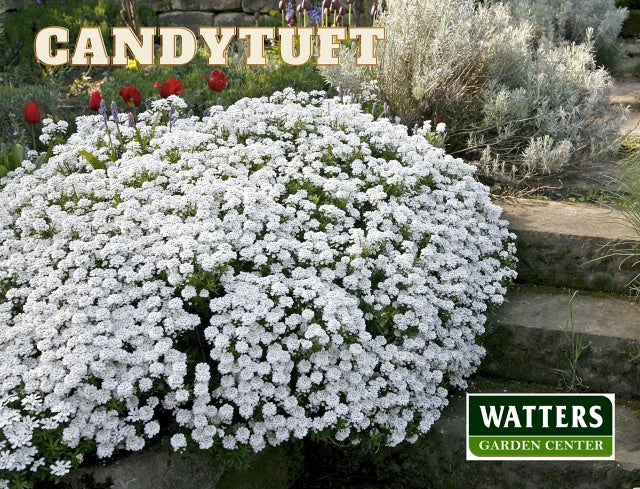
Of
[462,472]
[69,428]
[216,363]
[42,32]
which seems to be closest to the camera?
[69,428]

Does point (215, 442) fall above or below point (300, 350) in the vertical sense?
below

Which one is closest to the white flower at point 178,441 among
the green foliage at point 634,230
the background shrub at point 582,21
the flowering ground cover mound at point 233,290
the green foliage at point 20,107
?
the flowering ground cover mound at point 233,290

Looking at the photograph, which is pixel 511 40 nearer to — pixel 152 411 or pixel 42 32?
pixel 152 411

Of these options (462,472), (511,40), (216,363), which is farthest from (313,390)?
(511,40)

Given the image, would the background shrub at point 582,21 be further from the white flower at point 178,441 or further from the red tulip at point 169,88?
the white flower at point 178,441

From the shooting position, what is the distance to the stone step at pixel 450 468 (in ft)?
11.1

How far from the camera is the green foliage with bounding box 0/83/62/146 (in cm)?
542

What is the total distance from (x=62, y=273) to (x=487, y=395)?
205 centimetres

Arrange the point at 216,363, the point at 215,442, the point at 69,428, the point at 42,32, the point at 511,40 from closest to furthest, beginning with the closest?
the point at 69,428
the point at 215,442
the point at 216,363
the point at 511,40
the point at 42,32

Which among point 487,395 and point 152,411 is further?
point 487,395

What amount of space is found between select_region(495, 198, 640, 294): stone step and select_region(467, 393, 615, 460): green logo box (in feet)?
2.99

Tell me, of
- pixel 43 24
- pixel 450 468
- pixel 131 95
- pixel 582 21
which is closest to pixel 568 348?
pixel 450 468

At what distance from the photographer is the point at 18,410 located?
2.82 meters

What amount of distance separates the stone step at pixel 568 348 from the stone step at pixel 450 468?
313 mm
